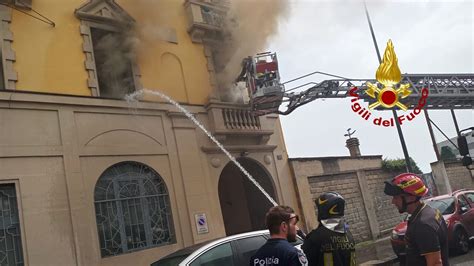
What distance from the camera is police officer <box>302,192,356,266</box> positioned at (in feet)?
12.0

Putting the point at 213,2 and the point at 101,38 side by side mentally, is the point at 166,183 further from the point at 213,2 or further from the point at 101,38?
the point at 213,2

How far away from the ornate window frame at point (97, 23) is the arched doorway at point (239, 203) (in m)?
4.88

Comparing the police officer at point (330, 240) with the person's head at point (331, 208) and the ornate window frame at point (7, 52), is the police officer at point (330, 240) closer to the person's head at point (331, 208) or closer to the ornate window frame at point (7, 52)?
the person's head at point (331, 208)

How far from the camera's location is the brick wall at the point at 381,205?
656 inches

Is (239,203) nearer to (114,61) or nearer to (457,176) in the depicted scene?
(114,61)

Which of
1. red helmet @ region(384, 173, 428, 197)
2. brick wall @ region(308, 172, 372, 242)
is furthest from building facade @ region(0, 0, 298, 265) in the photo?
red helmet @ region(384, 173, 428, 197)

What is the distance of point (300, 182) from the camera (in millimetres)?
14258

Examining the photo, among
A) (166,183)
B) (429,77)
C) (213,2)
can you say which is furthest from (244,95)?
(429,77)

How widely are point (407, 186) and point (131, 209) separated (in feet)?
25.0

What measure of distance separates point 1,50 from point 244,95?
7.07 metres

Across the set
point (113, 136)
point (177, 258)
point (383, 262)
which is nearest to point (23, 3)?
point (113, 136)

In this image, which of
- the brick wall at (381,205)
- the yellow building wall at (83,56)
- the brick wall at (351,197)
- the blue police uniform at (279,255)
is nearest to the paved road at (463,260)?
the brick wall at (351,197)

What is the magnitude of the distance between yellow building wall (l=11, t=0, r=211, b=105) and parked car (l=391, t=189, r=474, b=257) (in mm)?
6215

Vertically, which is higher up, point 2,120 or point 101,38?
point 101,38
